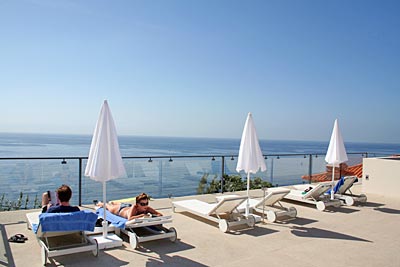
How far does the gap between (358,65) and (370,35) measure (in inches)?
210

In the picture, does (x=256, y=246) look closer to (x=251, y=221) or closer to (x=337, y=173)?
(x=251, y=221)

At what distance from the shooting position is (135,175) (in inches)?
347

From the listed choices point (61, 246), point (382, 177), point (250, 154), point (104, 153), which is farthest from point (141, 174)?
point (382, 177)

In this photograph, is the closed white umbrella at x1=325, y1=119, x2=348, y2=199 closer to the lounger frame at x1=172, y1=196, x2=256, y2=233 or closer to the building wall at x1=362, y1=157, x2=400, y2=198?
the building wall at x1=362, y1=157, x2=400, y2=198

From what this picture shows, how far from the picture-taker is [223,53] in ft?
61.5

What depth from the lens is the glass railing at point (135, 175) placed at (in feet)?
24.4

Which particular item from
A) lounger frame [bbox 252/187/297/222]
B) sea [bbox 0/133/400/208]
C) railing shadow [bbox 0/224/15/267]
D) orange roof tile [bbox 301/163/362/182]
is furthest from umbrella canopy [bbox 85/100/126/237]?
orange roof tile [bbox 301/163/362/182]

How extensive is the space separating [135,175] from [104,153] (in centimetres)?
398

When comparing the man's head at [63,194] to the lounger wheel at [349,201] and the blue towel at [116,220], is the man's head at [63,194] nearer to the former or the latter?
the blue towel at [116,220]

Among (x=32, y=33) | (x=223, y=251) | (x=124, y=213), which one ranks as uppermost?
(x=32, y=33)

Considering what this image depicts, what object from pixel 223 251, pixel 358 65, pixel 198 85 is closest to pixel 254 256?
pixel 223 251

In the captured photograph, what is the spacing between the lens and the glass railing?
24.4 ft

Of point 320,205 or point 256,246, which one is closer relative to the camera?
point 256,246

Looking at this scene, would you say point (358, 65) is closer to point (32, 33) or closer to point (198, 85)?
point (198, 85)
